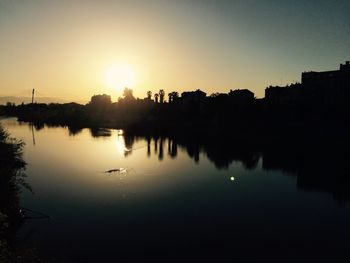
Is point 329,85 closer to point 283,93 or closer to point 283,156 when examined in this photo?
point 283,93

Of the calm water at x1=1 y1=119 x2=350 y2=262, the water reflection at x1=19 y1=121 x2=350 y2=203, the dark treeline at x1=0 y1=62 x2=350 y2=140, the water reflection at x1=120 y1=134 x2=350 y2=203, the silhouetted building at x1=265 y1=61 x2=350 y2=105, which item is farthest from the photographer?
the silhouetted building at x1=265 y1=61 x2=350 y2=105

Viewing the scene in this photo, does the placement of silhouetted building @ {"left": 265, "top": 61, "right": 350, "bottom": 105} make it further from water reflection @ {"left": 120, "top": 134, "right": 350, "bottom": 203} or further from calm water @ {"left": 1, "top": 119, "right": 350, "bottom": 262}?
calm water @ {"left": 1, "top": 119, "right": 350, "bottom": 262}

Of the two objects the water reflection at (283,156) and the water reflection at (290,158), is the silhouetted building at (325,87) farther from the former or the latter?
the water reflection at (290,158)

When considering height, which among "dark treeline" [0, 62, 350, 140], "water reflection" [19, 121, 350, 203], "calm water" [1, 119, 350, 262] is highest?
"dark treeline" [0, 62, 350, 140]

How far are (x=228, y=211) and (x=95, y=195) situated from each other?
19.7 metres

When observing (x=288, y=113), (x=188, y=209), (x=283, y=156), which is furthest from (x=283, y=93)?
(x=188, y=209)

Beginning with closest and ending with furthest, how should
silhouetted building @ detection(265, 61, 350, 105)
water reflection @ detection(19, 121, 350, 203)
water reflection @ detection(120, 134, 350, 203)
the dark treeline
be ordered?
water reflection @ detection(120, 134, 350, 203) → water reflection @ detection(19, 121, 350, 203) → the dark treeline → silhouetted building @ detection(265, 61, 350, 105)

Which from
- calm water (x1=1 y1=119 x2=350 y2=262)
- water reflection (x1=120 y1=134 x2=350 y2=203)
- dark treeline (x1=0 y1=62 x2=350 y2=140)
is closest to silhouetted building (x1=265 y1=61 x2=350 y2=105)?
dark treeline (x1=0 y1=62 x2=350 y2=140)

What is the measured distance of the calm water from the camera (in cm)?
3150

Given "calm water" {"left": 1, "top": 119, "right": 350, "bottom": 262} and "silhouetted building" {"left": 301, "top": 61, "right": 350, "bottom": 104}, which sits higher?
"silhouetted building" {"left": 301, "top": 61, "right": 350, "bottom": 104}

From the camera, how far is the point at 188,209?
143ft

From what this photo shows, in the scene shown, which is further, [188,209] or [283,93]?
[283,93]

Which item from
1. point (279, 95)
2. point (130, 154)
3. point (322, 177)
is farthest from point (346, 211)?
point (279, 95)

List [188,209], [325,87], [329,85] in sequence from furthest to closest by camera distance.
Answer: [325,87], [329,85], [188,209]
